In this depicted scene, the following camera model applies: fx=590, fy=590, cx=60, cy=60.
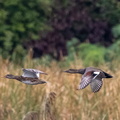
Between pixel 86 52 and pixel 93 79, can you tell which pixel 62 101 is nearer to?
pixel 93 79

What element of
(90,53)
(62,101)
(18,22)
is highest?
(18,22)

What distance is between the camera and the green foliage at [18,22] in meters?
12.1

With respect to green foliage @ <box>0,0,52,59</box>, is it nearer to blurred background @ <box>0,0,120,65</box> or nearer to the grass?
blurred background @ <box>0,0,120,65</box>

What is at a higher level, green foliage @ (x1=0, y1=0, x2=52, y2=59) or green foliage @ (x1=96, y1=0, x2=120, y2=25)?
green foliage @ (x1=96, y1=0, x2=120, y2=25)

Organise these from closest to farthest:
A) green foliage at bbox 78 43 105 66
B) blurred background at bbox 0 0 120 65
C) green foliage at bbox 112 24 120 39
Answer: green foliage at bbox 78 43 105 66 → blurred background at bbox 0 0 120 65 → green foliage at bbox 112 24 120 39

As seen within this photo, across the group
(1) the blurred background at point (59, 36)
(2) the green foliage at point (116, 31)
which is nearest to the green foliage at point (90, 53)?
(1) the blurred background at point (59, 36)

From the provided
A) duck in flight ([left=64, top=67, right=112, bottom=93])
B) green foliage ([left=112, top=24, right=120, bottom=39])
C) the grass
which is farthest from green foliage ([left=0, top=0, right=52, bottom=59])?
duck in flight ([left=64, top=67, right=112, bottom=93])

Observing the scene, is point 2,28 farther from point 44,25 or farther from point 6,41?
point 44,25

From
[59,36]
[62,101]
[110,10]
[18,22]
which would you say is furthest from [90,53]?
[62,101]

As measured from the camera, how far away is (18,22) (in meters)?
12.3

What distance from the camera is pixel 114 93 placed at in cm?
646

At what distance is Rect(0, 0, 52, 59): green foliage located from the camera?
12078 mm

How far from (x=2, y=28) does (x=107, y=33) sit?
2919mm

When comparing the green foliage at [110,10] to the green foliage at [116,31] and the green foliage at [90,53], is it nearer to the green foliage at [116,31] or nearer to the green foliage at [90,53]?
the green foliage at [116,31]
